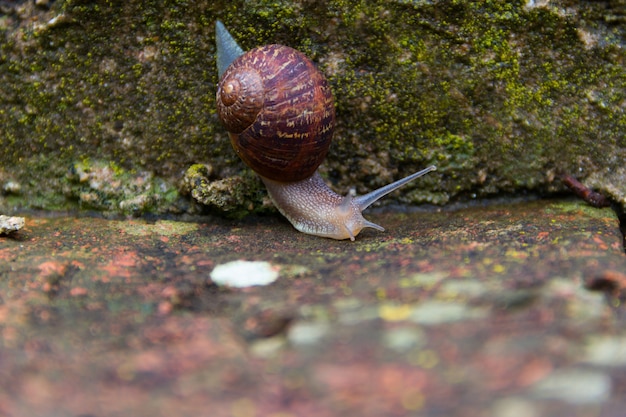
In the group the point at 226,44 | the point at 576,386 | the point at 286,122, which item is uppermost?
the point at 226,44

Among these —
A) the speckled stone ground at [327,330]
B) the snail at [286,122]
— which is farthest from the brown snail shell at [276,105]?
the speckled stone ground at [327,330]

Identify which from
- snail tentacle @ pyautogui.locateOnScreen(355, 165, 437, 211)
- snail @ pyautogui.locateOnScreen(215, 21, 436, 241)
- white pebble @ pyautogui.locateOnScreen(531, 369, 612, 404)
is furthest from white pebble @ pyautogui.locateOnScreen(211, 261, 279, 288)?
white pebble @ pyautogui.locateOnScreen(531, 369, 612, 404)

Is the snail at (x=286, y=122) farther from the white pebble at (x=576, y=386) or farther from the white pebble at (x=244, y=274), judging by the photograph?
the white pebble at (x=576, y=386)

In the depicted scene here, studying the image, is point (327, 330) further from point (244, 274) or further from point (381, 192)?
point (381, 192)

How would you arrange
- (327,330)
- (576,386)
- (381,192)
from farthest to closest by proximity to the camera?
(381,192) → (327,330) → (576,386)

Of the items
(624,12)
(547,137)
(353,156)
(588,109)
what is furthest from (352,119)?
(624,12)

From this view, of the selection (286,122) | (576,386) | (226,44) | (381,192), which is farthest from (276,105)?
(576,386)

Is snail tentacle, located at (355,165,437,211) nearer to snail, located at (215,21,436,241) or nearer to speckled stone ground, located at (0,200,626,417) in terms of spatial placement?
snail, located at (215,21,436,241)
